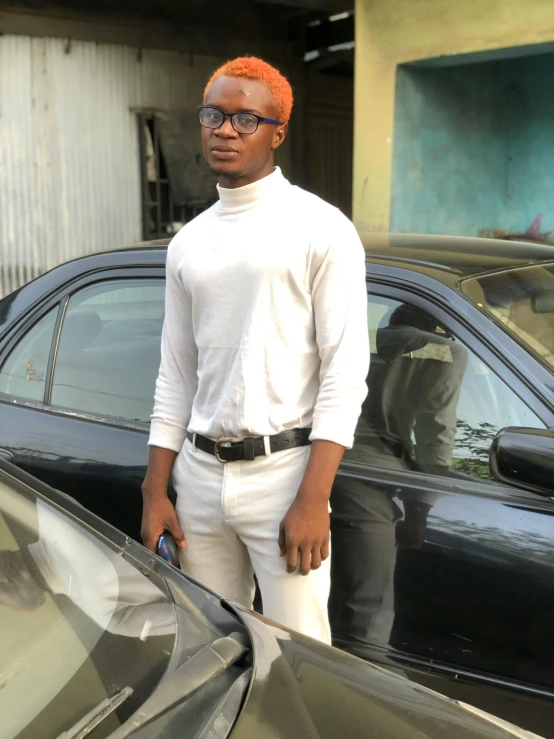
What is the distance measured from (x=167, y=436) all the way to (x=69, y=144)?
20.7 ft

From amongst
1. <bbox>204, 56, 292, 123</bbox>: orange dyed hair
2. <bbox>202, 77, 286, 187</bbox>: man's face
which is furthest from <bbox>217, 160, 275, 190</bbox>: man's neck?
<bbox>204, 56, 292, 123</bbox>: orange dyed hair

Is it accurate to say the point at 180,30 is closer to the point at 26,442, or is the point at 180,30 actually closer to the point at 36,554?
the point at 26,442

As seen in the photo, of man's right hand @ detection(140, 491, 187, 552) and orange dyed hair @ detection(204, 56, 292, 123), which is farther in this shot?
man's right hand @ detection(140, 491, 187, 552)

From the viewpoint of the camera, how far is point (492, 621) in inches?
83.7

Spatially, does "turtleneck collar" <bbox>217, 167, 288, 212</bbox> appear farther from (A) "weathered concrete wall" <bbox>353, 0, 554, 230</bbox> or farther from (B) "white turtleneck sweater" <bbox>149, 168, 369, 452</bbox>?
(A) "weathered concrete wall" <bbox>353, 0, 554, 230</bbox>

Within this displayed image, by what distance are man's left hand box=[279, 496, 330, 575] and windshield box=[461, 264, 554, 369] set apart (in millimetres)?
697

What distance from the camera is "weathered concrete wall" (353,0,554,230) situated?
19.1ft

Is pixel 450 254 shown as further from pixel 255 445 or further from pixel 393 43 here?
pixel 393 43

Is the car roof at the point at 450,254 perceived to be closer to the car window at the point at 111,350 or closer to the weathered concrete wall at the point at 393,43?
the car window at the point at 111,350

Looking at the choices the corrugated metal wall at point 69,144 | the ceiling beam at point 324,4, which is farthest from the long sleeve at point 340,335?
the corrugated metal wall at point 69,144

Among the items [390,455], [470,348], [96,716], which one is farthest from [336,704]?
[470,348]

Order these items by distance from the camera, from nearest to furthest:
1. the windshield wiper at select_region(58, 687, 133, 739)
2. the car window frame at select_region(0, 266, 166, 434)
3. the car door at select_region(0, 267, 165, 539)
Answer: the windshield wiper at select_region(58, 687, 133, 739), the car door at select_region(0, 267, 165, 539), the car window frame at select_region(0, 266, 166, 434)

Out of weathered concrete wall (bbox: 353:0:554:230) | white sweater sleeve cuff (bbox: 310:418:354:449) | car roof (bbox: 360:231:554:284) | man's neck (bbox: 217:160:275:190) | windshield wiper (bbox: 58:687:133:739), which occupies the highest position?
weathered concrete wall (bbox: 353:0:554:230)

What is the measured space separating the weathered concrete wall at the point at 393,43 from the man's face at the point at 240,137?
4.31 m
